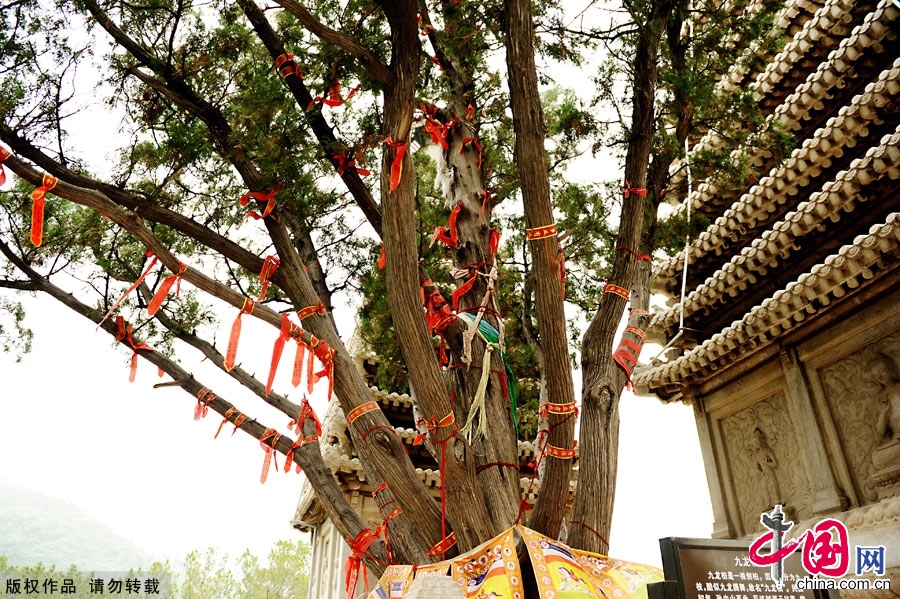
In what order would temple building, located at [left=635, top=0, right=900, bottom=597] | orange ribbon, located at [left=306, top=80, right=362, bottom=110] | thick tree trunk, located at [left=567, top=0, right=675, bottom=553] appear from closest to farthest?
thick tree trunk, located at [left=567, top=0, right=675, bottom=553] → orange ribbon, located at [left=306, top=80, right=362, bottom=110] → temple building, located at [left=635, top=0, right=900, bottom=597]

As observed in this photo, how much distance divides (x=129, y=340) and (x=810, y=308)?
5.66 m

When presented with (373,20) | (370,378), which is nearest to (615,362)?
(373,20)

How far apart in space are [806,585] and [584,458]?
1.16 m

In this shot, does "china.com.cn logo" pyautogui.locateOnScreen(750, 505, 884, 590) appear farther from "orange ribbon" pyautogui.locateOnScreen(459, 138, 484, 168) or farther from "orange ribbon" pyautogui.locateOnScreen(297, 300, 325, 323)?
"orange ribbon" pyautogui.locateOnScreen(459, 138, 484, 168)

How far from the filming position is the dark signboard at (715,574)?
242cm

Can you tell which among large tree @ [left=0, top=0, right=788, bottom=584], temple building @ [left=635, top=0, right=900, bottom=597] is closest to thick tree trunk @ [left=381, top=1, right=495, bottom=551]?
large tree @ [left=0, top=0, right=788, bottom=584]

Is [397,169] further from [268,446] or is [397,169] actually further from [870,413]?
[870,413]

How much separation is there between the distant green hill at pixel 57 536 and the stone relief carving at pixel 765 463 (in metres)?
Answer: 52.9

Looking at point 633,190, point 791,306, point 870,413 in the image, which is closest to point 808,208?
point 791,306

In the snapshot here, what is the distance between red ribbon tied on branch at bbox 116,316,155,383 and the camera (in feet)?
15.5

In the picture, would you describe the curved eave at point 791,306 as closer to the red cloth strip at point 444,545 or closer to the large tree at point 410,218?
the large tree at point 410,218

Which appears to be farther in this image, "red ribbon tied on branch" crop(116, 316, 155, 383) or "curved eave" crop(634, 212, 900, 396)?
"curved eave" crop(634, 212, 900, 396)

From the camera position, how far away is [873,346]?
5.94 m

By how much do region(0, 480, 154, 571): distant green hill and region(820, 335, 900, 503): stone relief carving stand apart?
2137 inches
